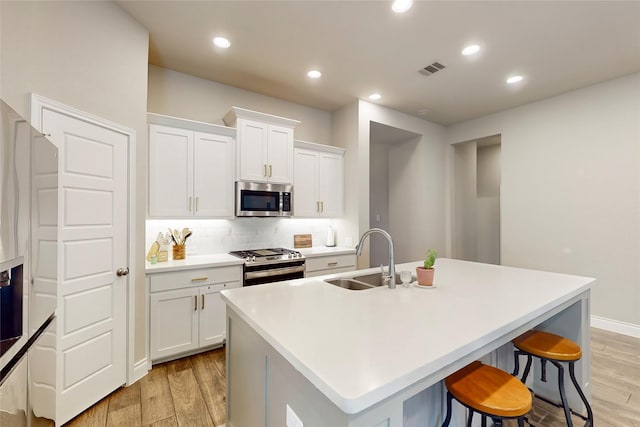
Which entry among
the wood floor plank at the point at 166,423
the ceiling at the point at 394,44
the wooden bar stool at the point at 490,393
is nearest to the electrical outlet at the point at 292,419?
the wooden bar stool at the point at 490,393

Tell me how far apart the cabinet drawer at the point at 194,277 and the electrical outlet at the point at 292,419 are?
1.96 metres

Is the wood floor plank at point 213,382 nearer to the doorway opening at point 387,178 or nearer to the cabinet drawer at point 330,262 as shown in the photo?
the cabinet drawer at point 330,262

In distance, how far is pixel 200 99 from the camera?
131 inches

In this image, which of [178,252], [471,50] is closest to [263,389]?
[178,252]

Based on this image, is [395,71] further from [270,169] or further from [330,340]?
[330,340]

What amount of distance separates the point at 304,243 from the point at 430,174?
268 centimetres

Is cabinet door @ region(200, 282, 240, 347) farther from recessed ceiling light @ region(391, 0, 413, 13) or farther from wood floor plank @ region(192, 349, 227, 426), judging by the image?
recessed ceiling light @ region(391, 0, 413, 13)

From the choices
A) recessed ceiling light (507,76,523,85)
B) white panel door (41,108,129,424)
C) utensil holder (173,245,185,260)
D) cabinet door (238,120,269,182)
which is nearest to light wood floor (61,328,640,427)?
white panel door (41,108,129,424)

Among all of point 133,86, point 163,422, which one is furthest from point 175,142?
point 163,422

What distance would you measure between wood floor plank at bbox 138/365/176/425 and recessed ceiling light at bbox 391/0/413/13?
349cm

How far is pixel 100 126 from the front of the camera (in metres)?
2.03

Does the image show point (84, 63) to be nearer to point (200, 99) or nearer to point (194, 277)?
point (200, 99)

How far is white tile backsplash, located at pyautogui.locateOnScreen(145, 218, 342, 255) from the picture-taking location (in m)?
3.12

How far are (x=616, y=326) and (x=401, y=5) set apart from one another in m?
4.40
